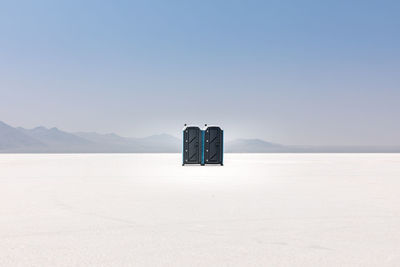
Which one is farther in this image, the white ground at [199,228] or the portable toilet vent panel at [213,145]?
the portable toilet vent panel at [213,145]

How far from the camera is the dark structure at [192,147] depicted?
21.1 m

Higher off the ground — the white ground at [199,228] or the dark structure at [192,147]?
the dark structure at [192,147]

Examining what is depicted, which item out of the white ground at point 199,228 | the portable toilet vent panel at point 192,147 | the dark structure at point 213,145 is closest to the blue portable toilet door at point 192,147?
the portable toilet vent panel at point 192,147

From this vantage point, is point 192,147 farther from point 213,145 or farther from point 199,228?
point 199,228

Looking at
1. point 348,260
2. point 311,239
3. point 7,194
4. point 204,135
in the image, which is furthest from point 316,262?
point 204,135

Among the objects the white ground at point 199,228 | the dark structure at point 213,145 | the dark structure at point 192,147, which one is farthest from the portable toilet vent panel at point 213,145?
the white ground at point 199,228

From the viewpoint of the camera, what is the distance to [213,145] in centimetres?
2111

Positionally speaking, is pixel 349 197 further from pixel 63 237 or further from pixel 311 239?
pixel 63 237

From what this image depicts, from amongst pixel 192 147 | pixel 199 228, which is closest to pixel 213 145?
pixel 192 147

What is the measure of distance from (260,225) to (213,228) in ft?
2.38

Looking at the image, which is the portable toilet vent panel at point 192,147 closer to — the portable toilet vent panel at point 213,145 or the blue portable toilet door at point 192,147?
the blue portable toilet door at point 192,147

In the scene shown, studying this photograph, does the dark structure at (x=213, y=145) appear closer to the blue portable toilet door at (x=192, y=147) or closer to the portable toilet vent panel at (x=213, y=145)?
the portable toilet vent panel at (x=213, y=145)

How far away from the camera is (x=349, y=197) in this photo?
325 inches

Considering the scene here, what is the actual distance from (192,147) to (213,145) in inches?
48.4
